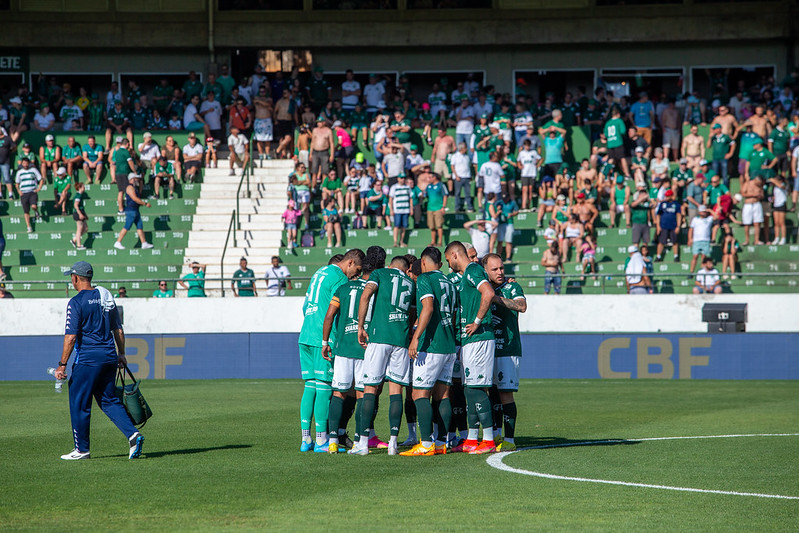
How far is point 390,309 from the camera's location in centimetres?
1130

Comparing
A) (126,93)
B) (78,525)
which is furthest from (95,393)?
(126,93)

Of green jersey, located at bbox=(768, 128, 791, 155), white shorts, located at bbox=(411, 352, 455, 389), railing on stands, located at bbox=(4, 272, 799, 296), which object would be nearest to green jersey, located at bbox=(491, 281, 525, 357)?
white shorts, located at bbox=(411, 352, 455, 389)

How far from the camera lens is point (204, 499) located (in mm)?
8805

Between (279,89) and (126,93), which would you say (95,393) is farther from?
(126,93)

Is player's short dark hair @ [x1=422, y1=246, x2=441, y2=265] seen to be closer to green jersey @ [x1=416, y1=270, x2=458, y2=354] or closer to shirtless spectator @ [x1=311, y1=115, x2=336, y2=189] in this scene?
green jersey @ [x1=416, y1=270, x2=458, y2=354]

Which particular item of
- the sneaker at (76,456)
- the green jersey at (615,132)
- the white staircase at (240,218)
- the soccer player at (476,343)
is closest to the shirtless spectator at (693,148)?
the green jersey at (615,132)

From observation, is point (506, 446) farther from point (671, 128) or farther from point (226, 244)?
point (671, 128)

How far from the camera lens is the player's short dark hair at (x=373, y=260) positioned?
1162cm

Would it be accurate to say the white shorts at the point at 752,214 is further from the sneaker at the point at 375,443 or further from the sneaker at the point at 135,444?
the sneaker at the point at 135,444

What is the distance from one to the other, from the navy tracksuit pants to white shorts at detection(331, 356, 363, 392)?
7.03 ft

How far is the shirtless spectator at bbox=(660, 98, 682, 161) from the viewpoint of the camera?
31.6 m

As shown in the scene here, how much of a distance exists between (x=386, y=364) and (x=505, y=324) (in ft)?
4.84

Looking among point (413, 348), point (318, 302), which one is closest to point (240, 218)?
point (318, 302)

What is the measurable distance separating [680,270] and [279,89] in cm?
1414
